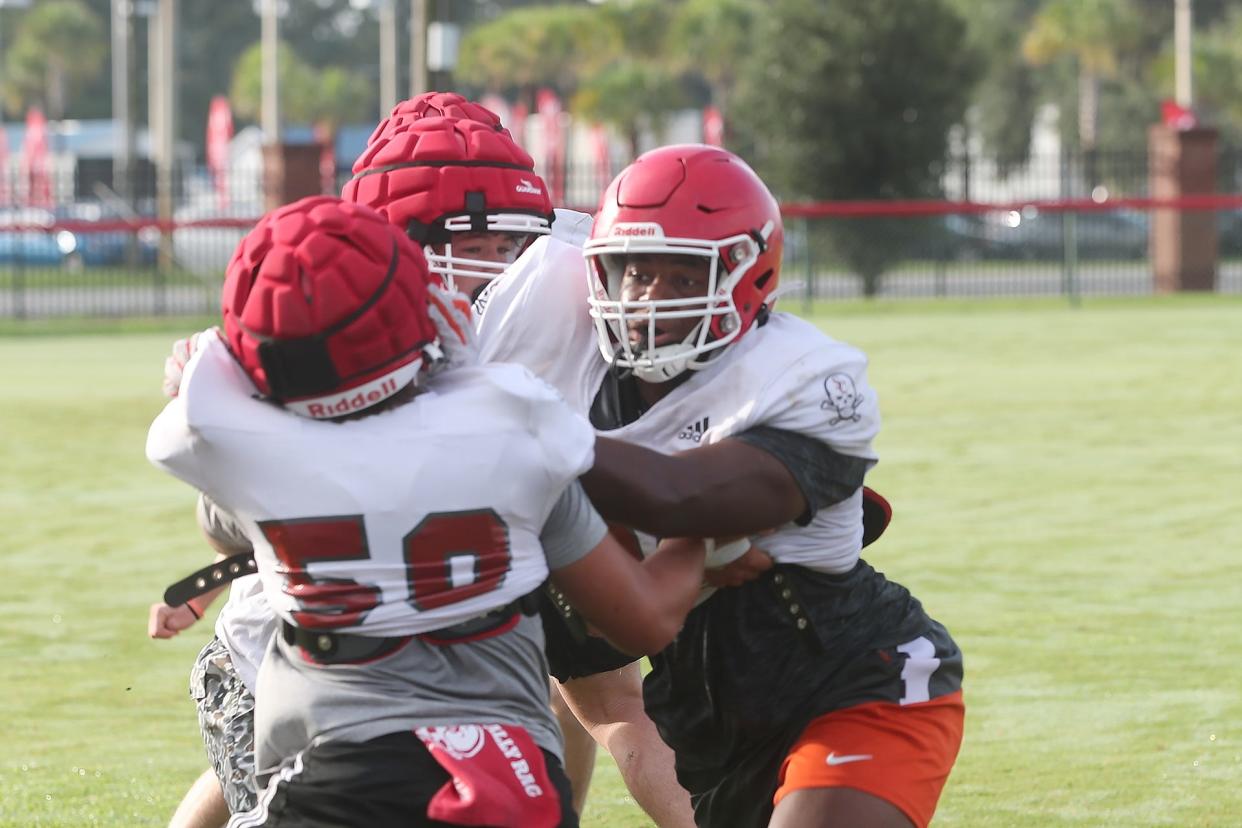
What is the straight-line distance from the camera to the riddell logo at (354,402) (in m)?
3.22

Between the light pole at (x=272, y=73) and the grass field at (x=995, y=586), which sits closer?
the grass field at (x=995, y=586)

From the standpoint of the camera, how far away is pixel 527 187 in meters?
4.71

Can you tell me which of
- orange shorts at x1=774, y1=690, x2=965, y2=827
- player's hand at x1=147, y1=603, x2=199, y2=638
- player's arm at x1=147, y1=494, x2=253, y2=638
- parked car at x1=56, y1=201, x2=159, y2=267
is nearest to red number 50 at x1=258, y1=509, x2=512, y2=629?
player's arm at x1=147, y1=494, x2=253, y2=638

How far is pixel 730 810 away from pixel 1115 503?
255 inches

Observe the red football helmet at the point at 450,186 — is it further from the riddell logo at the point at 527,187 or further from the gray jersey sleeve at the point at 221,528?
the gray jersey sleeve at the point at 221,528

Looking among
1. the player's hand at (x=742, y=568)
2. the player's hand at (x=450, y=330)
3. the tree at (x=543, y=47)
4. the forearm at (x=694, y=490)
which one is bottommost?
the player's hand at (x=742, y=568)

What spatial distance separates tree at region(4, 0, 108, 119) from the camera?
87062 mm

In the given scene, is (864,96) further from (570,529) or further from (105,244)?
(570,529)

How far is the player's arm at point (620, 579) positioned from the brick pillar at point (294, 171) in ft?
81.0

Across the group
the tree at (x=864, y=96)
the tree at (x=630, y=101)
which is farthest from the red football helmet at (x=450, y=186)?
the tree at (x=630, y=101)

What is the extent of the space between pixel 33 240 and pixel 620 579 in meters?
40.3

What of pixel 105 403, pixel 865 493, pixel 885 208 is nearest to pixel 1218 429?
pixel 105 403

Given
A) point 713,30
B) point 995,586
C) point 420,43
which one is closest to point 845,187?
point 420,43

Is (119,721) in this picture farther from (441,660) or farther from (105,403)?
(105,403)
